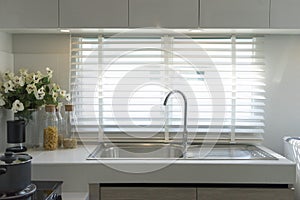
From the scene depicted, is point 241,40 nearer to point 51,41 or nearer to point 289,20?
point 289,20

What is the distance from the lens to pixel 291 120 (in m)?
2.75

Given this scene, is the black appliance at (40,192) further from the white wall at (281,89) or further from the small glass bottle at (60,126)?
the white wall at (281,89)

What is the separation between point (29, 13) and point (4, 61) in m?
0.41

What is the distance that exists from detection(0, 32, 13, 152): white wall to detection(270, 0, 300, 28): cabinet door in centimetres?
169

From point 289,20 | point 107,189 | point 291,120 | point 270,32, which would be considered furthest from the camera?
point 291,120

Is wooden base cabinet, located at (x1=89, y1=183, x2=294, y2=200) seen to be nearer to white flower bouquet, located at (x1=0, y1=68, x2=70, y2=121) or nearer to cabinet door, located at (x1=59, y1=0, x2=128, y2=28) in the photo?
white flower bouquet, located at (x1=0, y1=68, x2=70, y2=121)

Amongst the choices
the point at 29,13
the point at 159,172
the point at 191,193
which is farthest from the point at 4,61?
the point at 191,193

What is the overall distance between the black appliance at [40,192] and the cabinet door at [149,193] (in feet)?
0.95

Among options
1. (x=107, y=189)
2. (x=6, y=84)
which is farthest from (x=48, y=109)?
(x=107, y=189)

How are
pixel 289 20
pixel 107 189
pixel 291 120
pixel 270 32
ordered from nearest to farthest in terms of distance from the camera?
pixel 107 189
pixel 289 20
pixel 270 32
pixel 291 120

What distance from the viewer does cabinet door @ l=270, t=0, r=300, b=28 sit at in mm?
2355

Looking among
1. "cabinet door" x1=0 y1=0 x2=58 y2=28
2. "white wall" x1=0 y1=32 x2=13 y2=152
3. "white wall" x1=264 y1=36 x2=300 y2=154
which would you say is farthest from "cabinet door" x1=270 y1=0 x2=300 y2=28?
"white wall" x1=0 y1=32 x2=13 y2=152

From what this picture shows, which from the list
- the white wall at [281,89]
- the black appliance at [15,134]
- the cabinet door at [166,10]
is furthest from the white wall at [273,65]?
the cabinet door at [166,10]

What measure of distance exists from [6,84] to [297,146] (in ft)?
5.93
